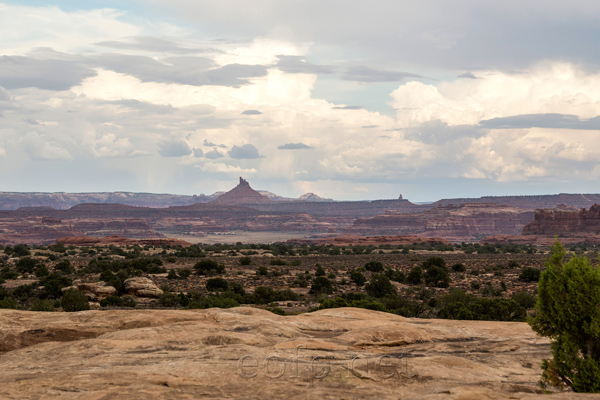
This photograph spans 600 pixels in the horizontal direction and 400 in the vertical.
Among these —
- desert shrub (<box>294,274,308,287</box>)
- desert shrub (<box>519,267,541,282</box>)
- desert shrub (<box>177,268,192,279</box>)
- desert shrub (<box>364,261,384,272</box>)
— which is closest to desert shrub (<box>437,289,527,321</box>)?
desert shrub (<box>294,274,308,287</box>)

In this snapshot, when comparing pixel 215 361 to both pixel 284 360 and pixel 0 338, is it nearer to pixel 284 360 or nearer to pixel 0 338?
pixel 284 360

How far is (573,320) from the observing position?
11.4 m

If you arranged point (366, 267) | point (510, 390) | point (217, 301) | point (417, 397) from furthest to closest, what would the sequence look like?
1. point (366, 267)
2. point (217, 301)
3. point (510, 390)
4. point (417, 397)

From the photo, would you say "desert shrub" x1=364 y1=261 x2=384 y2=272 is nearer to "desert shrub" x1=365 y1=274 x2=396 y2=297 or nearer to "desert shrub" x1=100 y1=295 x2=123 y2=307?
"desert shrub" x1=365 y1=274 x2=396 y2=297

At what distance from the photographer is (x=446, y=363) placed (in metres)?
12.5

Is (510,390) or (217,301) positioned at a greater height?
(510,390)

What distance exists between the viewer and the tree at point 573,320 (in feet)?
36.3

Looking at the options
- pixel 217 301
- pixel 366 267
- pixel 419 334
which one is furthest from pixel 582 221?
pixel 419 334

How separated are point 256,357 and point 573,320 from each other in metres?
6.74

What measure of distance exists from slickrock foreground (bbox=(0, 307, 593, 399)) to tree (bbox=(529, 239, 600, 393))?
782mm

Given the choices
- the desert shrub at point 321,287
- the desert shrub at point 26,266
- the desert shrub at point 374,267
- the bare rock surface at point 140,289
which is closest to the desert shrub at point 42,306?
the bare rock surface at point 140,289

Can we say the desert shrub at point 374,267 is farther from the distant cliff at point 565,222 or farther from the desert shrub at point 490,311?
the distant cliff at point 565,222

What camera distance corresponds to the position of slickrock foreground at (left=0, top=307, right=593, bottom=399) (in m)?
10.1

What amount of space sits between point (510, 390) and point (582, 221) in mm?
147976
